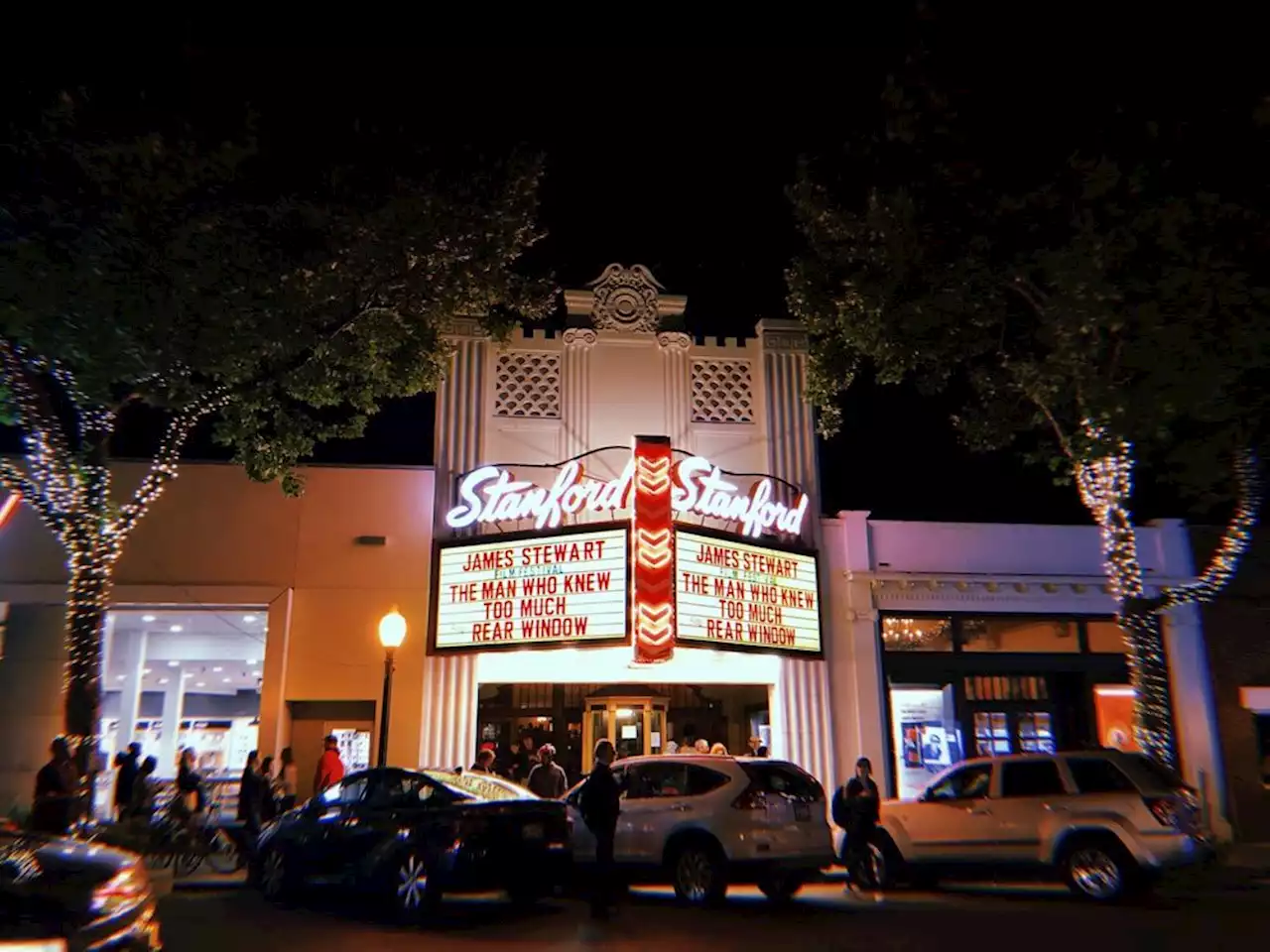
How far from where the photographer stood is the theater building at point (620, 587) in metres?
16.9

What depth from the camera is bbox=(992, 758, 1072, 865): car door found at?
40.1 ft

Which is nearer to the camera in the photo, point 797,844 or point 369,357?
point 797,844

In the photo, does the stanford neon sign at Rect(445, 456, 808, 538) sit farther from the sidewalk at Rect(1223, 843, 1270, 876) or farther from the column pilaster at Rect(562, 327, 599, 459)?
the sidewalk at Rect(1223, 843, 1270, 876)

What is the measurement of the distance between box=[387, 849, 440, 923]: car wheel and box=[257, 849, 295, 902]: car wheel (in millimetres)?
1811

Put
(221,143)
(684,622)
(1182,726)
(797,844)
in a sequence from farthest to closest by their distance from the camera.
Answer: (1182,726)
(684,622)
(221,143)
(797,844)

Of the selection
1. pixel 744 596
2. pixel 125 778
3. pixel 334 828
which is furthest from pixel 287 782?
pixel 744 596

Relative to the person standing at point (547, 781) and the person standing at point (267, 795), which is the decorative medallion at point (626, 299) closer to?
the person standing at point (547, 781)

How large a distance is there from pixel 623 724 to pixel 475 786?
9.15 metres

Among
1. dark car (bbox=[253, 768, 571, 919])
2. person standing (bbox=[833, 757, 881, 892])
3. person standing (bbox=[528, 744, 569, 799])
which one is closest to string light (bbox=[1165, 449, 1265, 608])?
person standing (bbox=[833, 757, 881, 892])

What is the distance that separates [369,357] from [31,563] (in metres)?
6.82

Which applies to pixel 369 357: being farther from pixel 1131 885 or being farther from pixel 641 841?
pixel 1131 885

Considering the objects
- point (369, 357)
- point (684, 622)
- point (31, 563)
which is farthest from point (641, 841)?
point (31, 563)

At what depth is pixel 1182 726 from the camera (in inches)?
771

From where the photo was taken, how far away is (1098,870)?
465 inches
